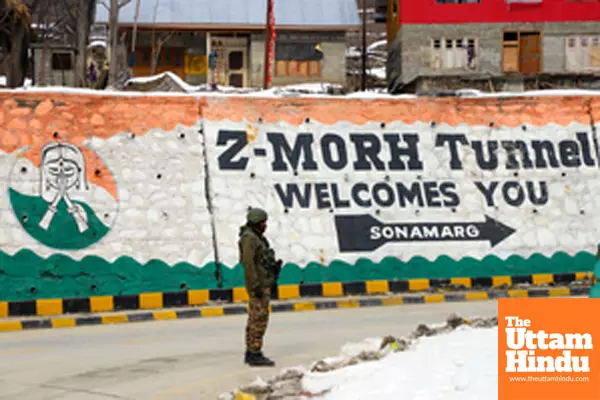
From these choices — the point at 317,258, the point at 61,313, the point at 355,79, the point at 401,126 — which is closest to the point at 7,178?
the point at 61,313

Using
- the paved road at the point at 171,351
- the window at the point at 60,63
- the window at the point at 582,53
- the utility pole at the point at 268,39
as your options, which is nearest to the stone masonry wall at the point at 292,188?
the paved road at the point at 171,351

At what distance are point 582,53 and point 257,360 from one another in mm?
32713

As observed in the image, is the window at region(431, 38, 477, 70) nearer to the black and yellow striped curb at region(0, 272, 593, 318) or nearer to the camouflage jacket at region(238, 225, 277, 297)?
the black and yellow striped curb at region(0, 272, 593, 318)

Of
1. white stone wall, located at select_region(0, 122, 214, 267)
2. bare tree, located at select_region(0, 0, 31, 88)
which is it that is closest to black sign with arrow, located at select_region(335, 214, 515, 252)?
white stone wall, located at select_region(0, 122, 214, 267)

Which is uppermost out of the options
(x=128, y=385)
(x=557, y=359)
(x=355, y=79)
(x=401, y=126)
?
(x=355, y=79)

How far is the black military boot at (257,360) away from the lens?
11.0m

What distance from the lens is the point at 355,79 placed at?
192ft

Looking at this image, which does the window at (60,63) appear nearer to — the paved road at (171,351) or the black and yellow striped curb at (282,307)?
the black and yellow striped curb at (282,307)

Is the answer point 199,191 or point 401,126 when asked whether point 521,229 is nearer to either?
point 401,126

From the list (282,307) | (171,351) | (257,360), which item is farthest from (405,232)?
(257,360)

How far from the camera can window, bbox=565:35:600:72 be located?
40688 millimetres

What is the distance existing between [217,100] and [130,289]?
3.96 meters

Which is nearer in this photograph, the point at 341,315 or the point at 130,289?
the point at 341,315

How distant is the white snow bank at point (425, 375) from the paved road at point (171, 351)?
1411 mm
